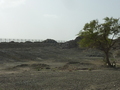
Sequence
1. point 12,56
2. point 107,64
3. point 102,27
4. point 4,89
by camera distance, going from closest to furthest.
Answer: point 4,89 < point 102,27 < point 107,64 < point 12,56

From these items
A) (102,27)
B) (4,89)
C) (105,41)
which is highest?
(102,27)

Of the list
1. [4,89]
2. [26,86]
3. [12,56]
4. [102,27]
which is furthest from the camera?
[12,56]

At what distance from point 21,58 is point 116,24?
732 inches

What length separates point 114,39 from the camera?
25.9 meters

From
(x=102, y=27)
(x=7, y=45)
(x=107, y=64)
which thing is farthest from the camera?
(x=7, y=45)

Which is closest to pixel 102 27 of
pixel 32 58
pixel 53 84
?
pixel 53 84

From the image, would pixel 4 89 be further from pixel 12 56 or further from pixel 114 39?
pixel 12 56

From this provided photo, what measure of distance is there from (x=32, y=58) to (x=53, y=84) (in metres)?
24.7

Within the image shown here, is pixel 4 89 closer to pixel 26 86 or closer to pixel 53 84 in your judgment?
pixel 26 86

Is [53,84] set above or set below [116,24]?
below

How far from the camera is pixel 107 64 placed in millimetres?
27281

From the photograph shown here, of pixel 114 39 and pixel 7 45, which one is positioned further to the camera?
pixel 7 45

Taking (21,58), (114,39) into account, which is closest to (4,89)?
(114,39)

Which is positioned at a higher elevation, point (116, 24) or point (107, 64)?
point (116, 24)
